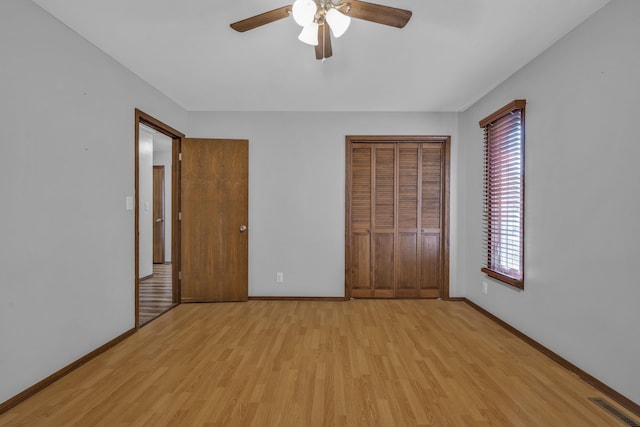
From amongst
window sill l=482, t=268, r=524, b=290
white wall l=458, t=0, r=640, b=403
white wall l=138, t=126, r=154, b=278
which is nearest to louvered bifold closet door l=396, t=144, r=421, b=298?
window sill l=482, t=268, r=524, b=290

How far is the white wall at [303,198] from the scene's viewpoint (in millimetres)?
4027

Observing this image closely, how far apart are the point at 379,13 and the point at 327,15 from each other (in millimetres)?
287

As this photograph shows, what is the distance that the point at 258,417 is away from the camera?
1.73 m

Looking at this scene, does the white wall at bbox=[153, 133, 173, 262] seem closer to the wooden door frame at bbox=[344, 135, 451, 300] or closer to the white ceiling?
the white ceiling

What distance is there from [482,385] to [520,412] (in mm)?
282

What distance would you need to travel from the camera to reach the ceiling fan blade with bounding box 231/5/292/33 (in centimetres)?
171

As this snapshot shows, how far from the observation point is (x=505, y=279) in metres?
3.01

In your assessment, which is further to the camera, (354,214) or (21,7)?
(354,214)

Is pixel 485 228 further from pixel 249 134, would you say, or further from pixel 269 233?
pixel 249 134

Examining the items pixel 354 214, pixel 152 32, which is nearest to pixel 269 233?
pixel 354 214

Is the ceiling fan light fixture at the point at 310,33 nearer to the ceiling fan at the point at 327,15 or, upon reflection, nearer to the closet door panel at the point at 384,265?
the ceiling fan at the point at 327,15

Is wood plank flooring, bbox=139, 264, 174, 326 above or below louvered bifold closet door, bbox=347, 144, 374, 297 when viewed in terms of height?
below

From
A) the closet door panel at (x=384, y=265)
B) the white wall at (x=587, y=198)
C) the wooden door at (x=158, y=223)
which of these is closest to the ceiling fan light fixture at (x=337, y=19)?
the white wall at (x=587, y=198)

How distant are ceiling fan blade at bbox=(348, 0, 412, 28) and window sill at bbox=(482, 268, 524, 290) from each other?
246cm
